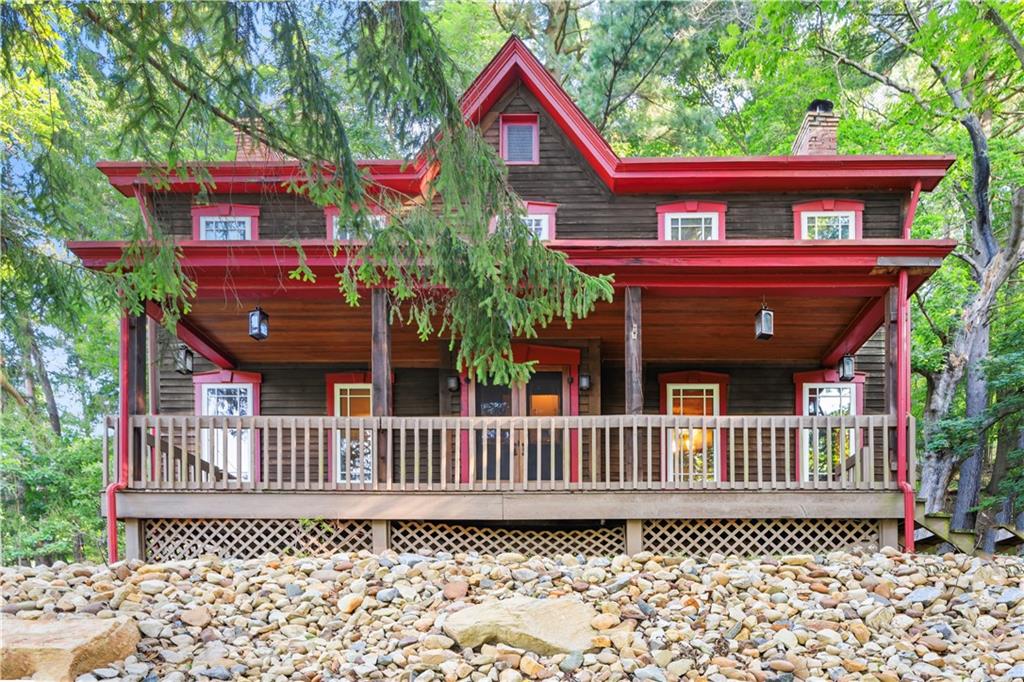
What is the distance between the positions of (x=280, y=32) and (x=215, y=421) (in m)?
4.17

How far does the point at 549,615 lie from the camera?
597cm

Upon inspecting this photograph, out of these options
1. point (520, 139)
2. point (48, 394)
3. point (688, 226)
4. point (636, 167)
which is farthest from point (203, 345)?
point (48, 394)

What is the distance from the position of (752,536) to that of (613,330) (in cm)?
322

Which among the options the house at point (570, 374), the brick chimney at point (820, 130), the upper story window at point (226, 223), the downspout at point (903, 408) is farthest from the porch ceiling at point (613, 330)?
the brick chimney at point (820, 130)

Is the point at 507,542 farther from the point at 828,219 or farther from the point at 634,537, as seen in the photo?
the point at 828,219

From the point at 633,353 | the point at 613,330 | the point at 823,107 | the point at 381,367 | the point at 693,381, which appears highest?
the point at 823,107

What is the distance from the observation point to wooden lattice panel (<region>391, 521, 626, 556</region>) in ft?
27.0

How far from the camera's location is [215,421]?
8.04 meters

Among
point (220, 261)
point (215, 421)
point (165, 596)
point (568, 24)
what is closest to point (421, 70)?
point (220, 261)

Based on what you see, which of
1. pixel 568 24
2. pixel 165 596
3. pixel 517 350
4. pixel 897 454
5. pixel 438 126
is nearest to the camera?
pixel 438 126

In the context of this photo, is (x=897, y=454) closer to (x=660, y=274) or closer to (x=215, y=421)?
(x=660, y=274)

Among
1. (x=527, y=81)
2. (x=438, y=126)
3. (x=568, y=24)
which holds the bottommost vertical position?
(x=438, y=126)

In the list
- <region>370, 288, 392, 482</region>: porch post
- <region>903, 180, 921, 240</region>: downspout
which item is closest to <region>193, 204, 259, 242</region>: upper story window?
<region>370, 288, 392, 482</region>: porch post

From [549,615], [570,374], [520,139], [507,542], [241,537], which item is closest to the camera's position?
[549,615]
